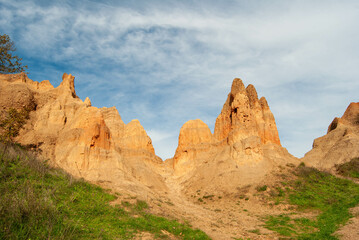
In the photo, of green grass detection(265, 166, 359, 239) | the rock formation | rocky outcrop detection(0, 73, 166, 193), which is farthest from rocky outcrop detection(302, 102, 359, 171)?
rocky outcrop detection(0, 73, 166, 193)

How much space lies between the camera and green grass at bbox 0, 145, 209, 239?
7.46m

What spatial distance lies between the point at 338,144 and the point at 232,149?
85.4ft

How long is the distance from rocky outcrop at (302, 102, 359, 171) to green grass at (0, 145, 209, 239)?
122ft

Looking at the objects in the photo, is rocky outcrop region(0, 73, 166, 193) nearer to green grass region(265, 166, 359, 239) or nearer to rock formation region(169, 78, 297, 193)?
rock formation region(169, 78, 297, 193)

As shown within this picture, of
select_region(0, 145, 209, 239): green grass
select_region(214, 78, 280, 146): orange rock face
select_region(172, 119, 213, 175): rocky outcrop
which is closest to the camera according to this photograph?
select_region(0, 145, 209, 239): green grass

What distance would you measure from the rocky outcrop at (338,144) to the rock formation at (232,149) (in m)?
9.07

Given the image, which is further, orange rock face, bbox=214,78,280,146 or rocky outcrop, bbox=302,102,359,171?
rocky outcrop, bbox=302,102,359,171

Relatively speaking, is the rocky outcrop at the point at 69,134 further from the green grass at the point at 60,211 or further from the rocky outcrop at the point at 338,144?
the rocky outcrop at the point at 338,144

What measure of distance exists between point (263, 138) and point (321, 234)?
3378cm

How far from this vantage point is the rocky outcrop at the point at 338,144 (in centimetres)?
4622

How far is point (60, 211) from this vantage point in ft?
33.0

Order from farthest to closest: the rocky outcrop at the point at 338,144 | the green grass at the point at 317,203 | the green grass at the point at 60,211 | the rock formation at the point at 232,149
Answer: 1. the rocky outcrop at the point at 338,144
2. the rock formation at the point at 232,149
3. the green grass at the point at 317,203
4. the green grass at the point at 60,211

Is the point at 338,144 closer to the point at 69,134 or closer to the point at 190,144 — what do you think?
the point at 190,144

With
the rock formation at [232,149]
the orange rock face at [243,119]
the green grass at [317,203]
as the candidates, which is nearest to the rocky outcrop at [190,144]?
the rock formation at [232,149]
